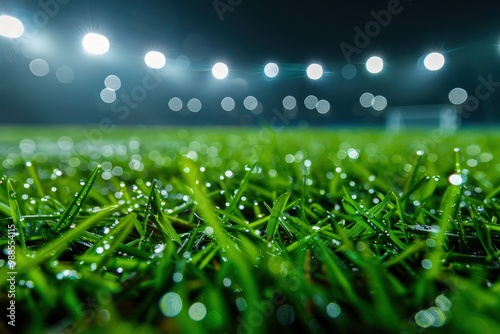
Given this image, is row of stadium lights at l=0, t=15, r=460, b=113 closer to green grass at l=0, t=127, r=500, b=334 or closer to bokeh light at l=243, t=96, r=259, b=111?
bokeh light at l=243, t=96, r=259, b=111

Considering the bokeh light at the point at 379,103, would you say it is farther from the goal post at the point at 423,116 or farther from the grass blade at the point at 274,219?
the grass blade at the point at 274,219

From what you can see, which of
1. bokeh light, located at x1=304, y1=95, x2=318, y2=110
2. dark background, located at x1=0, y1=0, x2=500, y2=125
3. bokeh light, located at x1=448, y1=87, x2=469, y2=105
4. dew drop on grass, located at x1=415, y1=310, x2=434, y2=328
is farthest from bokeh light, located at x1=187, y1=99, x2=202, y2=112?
dew drop on grass, located at x1=415, y1=310, x2=434, y2=328

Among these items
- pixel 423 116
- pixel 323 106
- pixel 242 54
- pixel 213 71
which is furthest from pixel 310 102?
pixel 242 54

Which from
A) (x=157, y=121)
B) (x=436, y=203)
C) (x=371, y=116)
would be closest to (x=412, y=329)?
(x=436, y=203)
